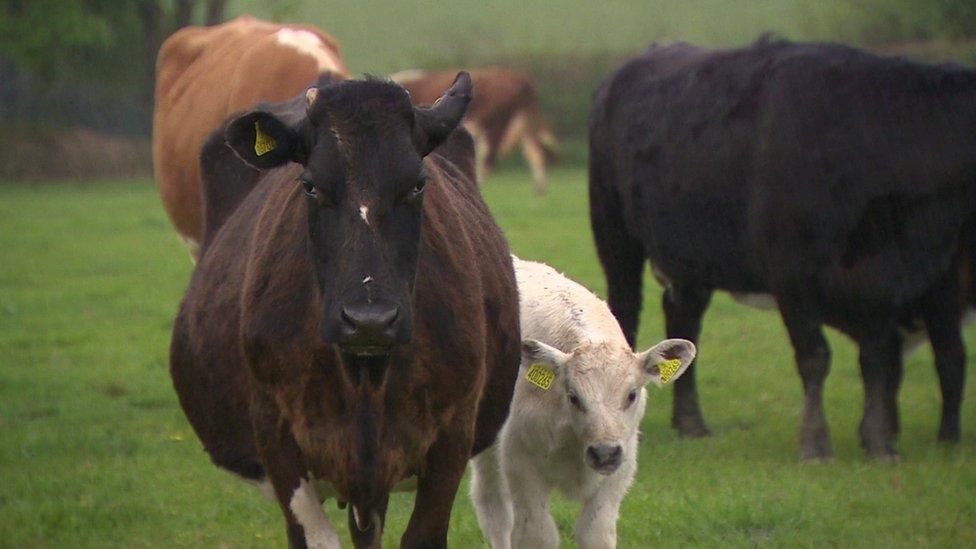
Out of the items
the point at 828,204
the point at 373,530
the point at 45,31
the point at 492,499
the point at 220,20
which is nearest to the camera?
the point at 373,530

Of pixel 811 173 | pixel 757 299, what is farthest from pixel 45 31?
pixel 811 173

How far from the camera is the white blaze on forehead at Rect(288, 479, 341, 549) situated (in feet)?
15.5

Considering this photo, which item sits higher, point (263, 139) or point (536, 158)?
point (263, 139)

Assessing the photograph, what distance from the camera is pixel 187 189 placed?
28.0 feet

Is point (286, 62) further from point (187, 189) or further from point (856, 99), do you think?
point (856, 99)

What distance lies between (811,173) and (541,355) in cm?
275

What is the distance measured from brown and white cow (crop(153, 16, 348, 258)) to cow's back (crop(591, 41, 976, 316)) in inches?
80.6

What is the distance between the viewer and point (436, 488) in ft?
15.6

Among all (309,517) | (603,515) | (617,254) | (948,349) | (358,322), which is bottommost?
(617,254)

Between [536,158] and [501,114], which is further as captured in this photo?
[501,114]

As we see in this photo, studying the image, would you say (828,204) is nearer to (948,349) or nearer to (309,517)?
(948,349)

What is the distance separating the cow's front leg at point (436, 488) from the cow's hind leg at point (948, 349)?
165 inches

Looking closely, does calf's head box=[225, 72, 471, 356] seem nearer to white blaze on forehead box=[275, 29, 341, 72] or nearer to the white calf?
the white calf

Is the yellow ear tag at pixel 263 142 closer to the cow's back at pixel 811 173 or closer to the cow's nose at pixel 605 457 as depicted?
the cow's nose at pixel 605 457
